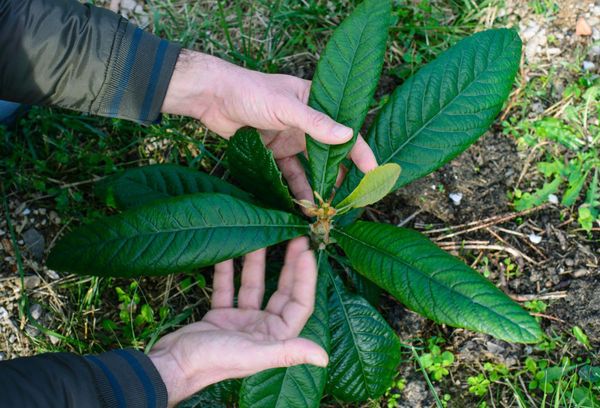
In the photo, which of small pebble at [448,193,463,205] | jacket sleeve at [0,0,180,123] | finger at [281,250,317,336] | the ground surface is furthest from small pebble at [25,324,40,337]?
small pebble at [448,193,463,205]

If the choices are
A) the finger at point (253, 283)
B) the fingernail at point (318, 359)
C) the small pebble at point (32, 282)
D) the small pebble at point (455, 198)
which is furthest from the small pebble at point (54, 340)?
the small pebble at point (455, 198)

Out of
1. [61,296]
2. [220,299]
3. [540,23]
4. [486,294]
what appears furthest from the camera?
[540,23]

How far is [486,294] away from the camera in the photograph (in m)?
1.66

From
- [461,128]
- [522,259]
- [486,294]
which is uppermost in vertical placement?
[461,128]

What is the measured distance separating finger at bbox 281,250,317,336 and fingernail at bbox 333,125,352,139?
38cm

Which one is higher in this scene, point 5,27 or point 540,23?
point 5,27

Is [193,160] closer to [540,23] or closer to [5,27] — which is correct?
[5,27]

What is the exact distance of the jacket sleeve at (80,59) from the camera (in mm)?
2047

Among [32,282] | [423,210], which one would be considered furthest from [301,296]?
[32,282]

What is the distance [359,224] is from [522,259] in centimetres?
83

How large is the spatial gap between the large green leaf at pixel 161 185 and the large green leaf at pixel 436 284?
0.53 m

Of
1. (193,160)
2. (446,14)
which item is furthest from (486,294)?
(446,14)

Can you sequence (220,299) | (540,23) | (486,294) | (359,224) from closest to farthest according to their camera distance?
(486,294) < (359,224) < (220,299) < (540,23)

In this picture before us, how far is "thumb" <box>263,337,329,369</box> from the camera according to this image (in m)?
1.65
